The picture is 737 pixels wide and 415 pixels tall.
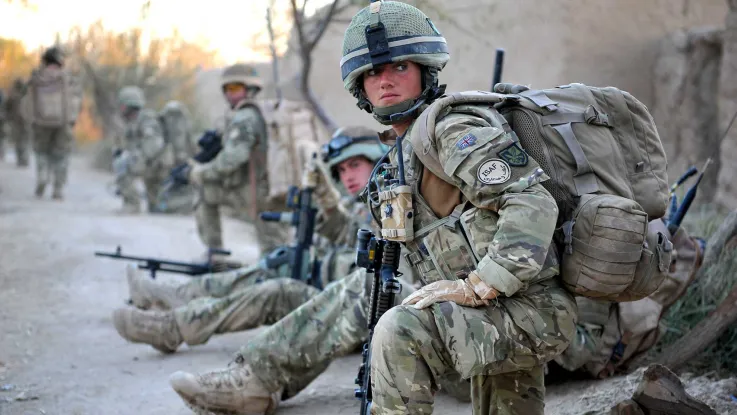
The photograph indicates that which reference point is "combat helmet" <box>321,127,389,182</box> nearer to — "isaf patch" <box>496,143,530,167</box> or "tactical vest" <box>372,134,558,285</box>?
"tactical vest" <box>372,134,558,285</box>

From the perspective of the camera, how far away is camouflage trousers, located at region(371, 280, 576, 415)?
2.23 meters

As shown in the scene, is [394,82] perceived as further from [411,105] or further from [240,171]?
[240,171]

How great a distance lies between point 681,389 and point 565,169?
88 centimetres

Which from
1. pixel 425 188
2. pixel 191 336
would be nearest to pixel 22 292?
pixel 191 336

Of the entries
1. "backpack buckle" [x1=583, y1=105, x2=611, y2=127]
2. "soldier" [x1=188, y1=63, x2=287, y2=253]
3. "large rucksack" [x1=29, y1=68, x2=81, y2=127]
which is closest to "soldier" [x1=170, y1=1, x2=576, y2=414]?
"backpack buckle" [x1=583, y1=105, x2=611, y2=127]

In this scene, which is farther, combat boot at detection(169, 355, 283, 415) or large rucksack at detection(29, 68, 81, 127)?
large rucksack at detection(29, 68, 81, 127)

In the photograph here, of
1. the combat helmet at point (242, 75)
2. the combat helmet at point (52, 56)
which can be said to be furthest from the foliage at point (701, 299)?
the combat helmet at point (52, 56)

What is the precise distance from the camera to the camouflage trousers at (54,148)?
13.2 metres

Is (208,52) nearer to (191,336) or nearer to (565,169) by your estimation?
(191,336)

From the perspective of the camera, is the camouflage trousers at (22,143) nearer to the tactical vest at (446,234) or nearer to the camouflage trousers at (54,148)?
the camouflage trousers at (54,148)

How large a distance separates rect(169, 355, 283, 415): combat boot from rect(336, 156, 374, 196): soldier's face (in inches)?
59.0

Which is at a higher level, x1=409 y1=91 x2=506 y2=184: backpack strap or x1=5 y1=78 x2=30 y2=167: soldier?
x1=409 y1=91 x2=506 y2=184: backpack strap

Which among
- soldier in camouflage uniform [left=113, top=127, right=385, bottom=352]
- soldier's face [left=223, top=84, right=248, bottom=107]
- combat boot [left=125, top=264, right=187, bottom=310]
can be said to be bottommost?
combat boot [left=125, top=264, right=187, bottom=310]

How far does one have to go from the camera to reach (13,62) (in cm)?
2509
